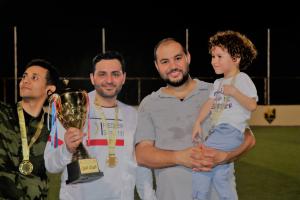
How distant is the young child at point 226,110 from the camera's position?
3.97m

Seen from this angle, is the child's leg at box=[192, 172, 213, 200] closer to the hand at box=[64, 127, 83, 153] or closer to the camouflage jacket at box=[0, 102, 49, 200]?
the hand at box=[64, 127, 83, 153]

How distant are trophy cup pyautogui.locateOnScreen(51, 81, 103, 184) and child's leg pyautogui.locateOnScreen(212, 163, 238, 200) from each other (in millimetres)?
876

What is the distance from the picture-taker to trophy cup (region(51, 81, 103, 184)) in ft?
12.3

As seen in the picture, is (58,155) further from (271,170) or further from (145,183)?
(271,170)

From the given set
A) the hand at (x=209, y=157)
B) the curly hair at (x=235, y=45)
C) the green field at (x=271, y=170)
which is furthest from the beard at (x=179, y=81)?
the green field at (x=271, y=170)

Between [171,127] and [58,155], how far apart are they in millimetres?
812

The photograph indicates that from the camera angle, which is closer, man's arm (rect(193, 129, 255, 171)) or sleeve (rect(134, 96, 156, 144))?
man's arm (rect(193, 129, 255, 171))

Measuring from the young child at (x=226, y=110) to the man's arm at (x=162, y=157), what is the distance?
19 centimetres

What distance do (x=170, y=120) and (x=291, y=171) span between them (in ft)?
23.1

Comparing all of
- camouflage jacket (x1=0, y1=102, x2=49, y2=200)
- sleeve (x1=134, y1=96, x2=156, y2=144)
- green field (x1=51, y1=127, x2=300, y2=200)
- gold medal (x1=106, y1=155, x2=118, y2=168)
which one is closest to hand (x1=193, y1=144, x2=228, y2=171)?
sleeve (x1=134, y1=96, x2=156, y2=144)

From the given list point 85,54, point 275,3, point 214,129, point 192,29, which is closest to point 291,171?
point 214,129

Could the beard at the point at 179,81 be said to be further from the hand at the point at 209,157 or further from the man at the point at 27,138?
the man at the point at 27,138

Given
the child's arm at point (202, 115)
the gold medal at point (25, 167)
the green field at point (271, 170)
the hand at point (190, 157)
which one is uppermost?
the child's arm at point (202, 115)

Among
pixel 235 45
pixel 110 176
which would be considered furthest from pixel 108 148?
pixel 235 45
